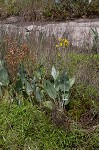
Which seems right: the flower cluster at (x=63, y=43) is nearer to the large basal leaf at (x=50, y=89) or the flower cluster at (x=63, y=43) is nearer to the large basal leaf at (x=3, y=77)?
the large basal leaf at (x=3, y=77)

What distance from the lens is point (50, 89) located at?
3783 mm

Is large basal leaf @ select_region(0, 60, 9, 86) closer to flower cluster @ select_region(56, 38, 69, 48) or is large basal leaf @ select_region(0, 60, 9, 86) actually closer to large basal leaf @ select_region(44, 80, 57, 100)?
large basal leaf @ select_region(44, 80, 57, 100)

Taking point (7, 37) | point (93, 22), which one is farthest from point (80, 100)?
point (93, 22)

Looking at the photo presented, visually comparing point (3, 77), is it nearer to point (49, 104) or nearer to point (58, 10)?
point (49, 104)

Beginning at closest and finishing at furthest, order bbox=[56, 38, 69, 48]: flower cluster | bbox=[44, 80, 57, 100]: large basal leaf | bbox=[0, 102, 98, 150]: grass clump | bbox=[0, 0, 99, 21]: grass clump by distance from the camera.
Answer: bbox=[0, 102, 98, 150]: grass clump, bbox=[44, 80, 57, 100]: large basal leaf, bbox=[56, 38, 69, 48]: flower cluster, bbox=[0, 0, 99, 21]: grass clump

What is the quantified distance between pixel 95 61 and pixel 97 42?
3.12 ft

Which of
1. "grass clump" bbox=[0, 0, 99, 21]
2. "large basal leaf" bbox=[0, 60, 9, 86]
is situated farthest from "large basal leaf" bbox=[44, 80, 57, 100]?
"grass clump" bbox=[0, 0, 99, 21]

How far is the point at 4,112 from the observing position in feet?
12.9

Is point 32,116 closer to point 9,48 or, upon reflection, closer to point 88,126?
point 88,126

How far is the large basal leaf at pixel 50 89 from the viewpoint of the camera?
147 inches

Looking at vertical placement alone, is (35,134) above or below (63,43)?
below

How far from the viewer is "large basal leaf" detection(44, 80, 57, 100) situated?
3744 mm

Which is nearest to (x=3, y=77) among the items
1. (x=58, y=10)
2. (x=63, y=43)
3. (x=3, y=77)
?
(x=3, y=77)

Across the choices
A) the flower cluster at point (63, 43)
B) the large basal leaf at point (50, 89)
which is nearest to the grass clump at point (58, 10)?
the flower cluster at point (63, 43)
